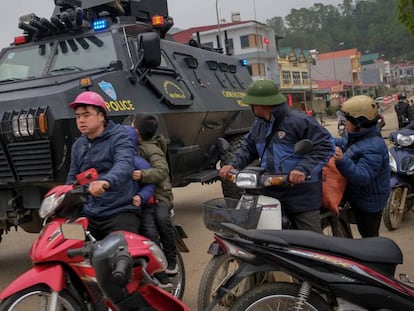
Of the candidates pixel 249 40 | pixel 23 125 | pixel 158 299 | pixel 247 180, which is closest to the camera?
pixel 158 299

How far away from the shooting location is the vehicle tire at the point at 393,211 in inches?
233

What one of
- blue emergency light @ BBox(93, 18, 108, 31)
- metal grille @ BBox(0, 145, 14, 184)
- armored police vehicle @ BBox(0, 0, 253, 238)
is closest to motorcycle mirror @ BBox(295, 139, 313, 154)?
armored police vehicle @ BBox(0, 0, 253, 238)

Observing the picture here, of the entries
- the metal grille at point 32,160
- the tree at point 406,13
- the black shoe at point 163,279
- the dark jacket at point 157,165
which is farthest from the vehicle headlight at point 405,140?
the tree at point 406,13

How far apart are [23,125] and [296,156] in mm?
2339

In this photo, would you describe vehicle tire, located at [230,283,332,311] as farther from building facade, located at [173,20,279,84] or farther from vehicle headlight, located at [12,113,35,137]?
building facade, located at [173,20,279,84]

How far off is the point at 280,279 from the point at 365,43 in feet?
351

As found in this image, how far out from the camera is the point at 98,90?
16.6 feet

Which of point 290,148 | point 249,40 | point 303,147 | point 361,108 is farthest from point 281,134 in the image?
point 249,40

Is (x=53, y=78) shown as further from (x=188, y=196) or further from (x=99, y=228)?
(x=188, y=196)

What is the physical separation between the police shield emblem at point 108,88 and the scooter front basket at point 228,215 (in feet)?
7.47

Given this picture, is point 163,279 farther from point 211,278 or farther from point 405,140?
point 405,140

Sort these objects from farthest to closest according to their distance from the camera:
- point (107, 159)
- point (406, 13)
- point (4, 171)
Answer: point (406, 13)
point (4, 171)
point (107, 159)

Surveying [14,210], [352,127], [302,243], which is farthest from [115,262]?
[14,210]

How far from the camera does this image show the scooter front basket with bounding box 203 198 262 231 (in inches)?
123
